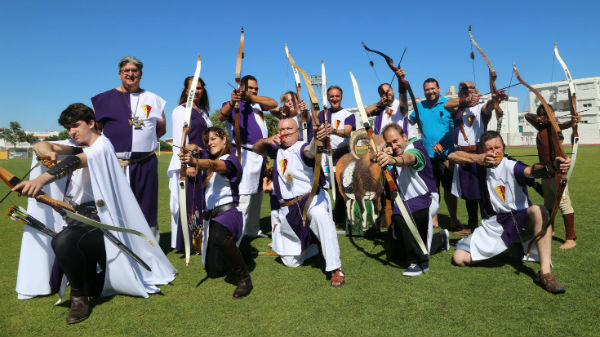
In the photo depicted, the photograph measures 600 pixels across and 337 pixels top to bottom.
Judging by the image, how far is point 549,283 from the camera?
10.7 feet

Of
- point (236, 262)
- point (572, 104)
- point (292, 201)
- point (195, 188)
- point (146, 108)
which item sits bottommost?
point (236, 262)

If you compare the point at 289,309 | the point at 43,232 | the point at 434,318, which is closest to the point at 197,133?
the point at 43,232

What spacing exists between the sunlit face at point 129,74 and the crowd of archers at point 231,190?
0.5 inches

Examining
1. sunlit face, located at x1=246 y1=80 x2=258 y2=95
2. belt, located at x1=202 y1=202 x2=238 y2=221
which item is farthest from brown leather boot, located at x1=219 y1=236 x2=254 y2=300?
sunlit face, located at x1=246 y1=80 x2=258 y2=95

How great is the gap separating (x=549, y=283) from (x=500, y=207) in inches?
32.2

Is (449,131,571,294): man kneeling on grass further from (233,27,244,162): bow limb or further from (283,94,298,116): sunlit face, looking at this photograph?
(233,27,244,162): bow limb

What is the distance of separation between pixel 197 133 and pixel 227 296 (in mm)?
2126

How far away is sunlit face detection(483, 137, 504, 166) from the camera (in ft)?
12.4

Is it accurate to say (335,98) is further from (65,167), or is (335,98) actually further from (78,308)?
(78,308)

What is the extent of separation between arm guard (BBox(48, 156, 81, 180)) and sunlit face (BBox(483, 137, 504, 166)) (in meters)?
3.63

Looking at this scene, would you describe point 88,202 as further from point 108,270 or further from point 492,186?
point 492,186

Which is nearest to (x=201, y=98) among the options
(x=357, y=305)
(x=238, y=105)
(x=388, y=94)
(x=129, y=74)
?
(x=238, y=105)

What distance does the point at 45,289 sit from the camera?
356 cm

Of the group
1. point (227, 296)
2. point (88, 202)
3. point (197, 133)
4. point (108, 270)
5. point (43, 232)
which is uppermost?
point (197, 133)
